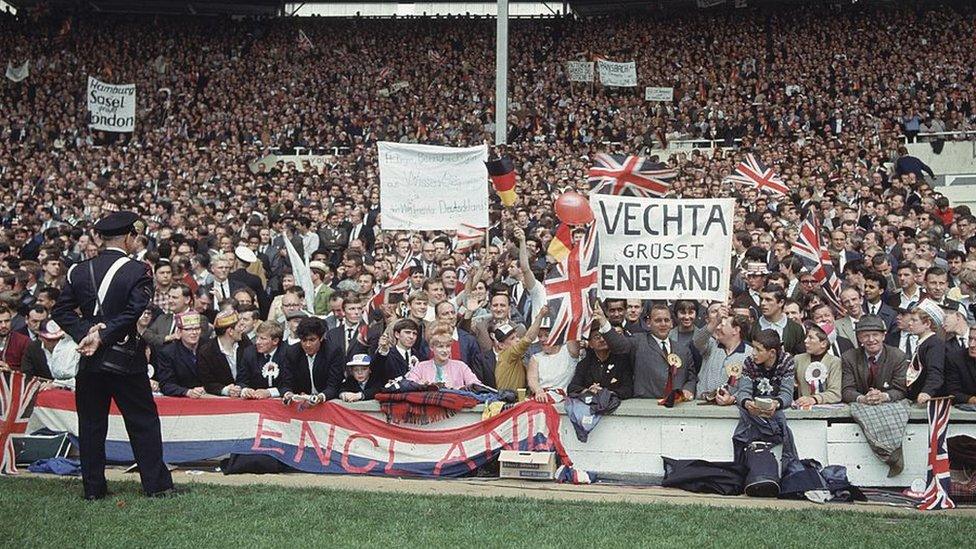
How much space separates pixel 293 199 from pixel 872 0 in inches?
850

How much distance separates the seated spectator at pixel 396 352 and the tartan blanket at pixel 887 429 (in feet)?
12.3

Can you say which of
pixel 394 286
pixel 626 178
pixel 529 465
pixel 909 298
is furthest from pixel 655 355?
pixel 394 286

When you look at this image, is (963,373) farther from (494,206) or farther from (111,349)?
(494,206)

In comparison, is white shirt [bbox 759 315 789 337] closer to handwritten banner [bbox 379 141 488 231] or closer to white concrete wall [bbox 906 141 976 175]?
handwritten banner [bbox 379 141 488 231]

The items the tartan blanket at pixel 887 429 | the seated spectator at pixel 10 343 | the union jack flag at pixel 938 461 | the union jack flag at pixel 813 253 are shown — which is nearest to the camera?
the union jack flag at pixel 938 461

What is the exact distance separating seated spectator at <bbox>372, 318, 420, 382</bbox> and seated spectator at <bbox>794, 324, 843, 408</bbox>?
327 cm

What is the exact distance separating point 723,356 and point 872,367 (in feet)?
3.93

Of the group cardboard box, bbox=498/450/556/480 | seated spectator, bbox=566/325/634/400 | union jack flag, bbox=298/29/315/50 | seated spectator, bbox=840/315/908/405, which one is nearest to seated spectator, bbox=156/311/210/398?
cardboard box, bbox=498/450/556/480

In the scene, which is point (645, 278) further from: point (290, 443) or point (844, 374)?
point (290, 443)

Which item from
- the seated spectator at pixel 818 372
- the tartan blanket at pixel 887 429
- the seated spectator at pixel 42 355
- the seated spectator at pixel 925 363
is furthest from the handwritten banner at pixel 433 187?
the tartan blanket at pixel 887 429

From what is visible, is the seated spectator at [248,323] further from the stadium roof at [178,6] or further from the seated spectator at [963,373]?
the stadium roof at [178,6]

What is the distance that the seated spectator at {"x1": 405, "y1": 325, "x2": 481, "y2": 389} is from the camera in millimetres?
10367

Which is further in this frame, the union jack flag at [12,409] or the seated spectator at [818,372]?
the union jack flag at [12,409]

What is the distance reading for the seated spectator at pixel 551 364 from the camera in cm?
1048
